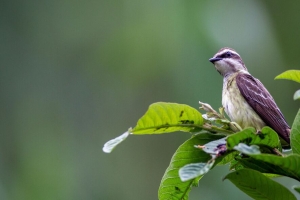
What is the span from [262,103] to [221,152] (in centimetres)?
260

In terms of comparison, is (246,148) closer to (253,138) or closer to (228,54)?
(253,138)

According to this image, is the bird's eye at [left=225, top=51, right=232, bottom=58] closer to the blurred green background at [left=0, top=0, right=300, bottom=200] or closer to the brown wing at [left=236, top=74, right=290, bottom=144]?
the brown wing at [left=236, top=74, right=290, bottom=144]

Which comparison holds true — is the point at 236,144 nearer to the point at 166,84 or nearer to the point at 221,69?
the point at 221,69

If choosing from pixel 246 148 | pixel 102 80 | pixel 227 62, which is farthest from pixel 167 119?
pixel 102 80

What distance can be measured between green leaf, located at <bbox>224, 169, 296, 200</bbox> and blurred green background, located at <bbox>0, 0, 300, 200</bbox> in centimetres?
732

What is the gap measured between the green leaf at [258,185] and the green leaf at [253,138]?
0.13 meters

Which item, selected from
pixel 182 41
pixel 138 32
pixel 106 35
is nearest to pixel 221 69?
pixel 182 41

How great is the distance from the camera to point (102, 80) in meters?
12.5

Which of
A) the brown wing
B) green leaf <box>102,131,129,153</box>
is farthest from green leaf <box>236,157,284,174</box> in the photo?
the brown wing

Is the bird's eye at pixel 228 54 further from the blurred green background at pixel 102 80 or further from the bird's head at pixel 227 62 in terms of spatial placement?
the blurred green background at pixel 102 80

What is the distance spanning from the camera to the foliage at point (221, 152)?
7.95 feet

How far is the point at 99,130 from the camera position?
1202 centimetres

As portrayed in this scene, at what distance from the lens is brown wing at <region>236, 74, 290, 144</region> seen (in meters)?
4.83

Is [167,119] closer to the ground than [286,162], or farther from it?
farther from it
